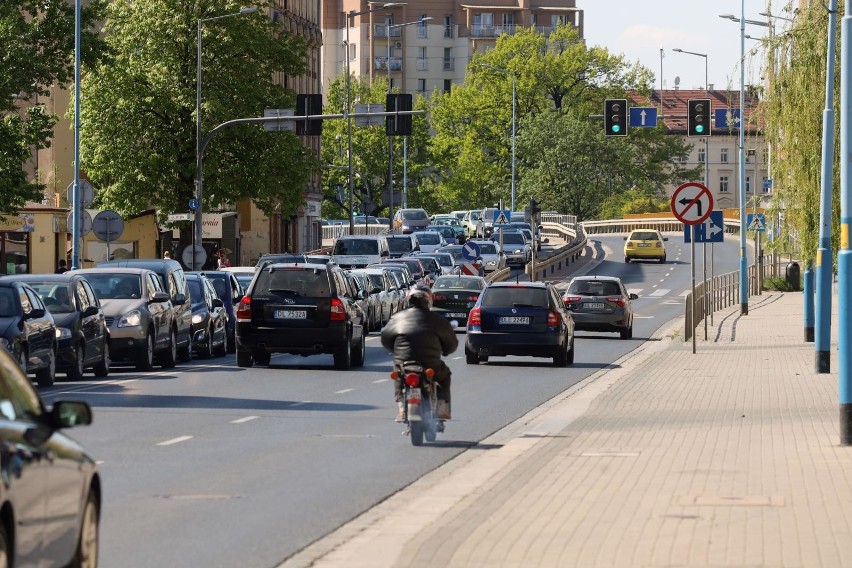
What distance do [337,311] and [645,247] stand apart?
70.9m

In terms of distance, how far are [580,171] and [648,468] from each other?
11518cm

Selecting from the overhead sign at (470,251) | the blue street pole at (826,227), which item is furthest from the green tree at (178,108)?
the blue street pole at (826,227)

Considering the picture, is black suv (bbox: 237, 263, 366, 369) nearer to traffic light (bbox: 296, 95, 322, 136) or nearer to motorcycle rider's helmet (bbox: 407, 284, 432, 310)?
motorcycle rider's helmet (bbox: 407, 284, 432, 310)

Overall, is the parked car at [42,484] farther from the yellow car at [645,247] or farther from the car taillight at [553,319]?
the yellow car at [645,247]

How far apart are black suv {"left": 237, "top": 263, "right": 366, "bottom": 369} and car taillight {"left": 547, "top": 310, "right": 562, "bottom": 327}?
3.52 m

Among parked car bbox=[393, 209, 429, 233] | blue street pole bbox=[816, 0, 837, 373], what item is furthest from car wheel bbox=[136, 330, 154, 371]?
parked car bbox=[393, 209, 429, 233]

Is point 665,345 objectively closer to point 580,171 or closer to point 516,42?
point 580,171

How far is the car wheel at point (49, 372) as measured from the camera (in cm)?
2659

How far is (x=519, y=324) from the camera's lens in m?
33.5

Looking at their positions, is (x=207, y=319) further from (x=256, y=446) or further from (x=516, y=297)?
(x=256, y=446)

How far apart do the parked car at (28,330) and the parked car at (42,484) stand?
16802mm

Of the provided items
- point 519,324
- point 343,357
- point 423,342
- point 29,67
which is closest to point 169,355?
point 343,357

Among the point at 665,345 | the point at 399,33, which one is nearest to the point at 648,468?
the point at 665,345

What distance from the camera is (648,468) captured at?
1547cm
